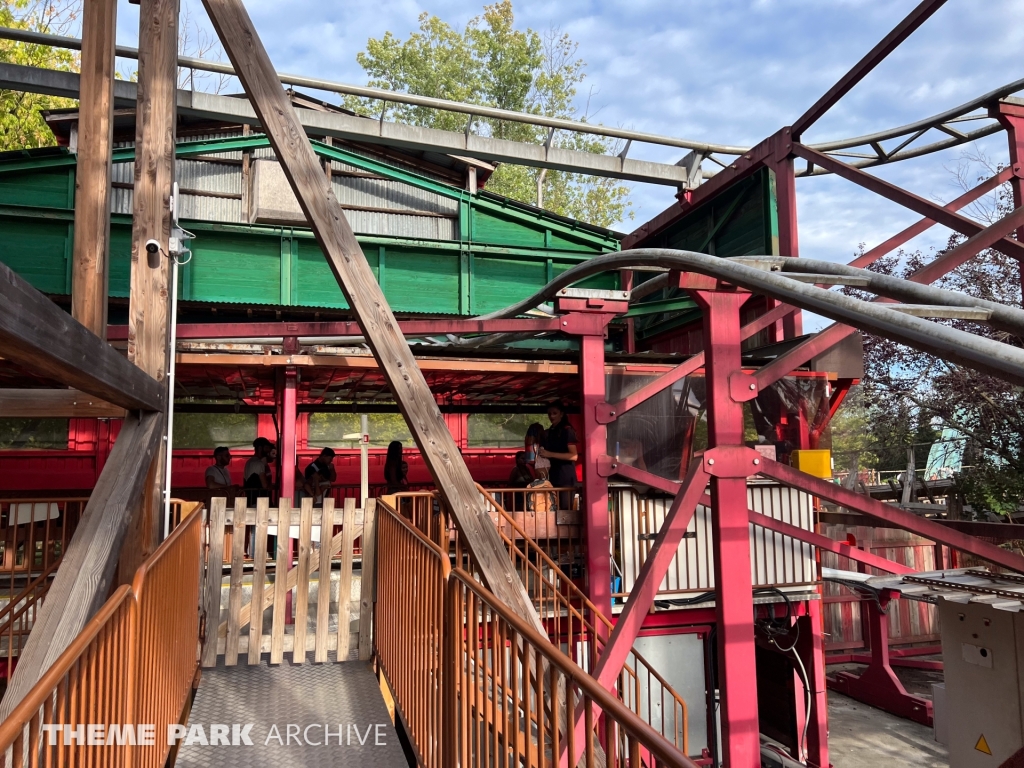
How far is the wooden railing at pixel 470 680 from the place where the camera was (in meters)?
2.05

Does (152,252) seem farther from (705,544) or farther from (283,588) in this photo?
(705,544)

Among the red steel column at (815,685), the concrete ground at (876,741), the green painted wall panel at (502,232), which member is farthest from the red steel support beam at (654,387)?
the green painted wall panel at (502,232)

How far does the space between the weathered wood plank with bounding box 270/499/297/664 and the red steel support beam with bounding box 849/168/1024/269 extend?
728 cm

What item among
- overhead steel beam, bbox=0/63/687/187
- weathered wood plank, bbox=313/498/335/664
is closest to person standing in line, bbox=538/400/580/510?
weathered wood plank, bbox=313/498/335/664

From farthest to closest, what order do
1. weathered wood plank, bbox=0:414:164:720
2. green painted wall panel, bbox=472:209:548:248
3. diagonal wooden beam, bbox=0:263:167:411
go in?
1. green painted wall panel, bbox=472:209:548:248
2. weathered wood plank, bbox=0:414:164:720
3. diagonal wooden beam, bbox=0:263:167:411

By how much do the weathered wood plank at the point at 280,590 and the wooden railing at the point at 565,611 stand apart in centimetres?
142

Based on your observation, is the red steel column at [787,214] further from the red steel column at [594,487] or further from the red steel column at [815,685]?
the red steel column at [594,487]

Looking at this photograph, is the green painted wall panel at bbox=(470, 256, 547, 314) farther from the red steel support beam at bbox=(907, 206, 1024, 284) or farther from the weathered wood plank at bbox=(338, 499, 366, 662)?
the red steel support beam at bbox=(907, 206, 1024, 284)

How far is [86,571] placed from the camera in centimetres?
322

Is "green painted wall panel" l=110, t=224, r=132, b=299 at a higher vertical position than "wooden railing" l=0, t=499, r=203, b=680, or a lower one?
higher

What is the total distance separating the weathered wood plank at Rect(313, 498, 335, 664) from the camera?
255 inches

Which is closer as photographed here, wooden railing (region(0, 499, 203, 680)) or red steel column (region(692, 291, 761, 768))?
red steel column (region(692, 291, 761, 768))

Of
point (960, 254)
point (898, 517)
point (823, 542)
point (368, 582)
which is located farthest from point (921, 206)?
point (368, 582)

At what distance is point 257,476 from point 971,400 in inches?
738
